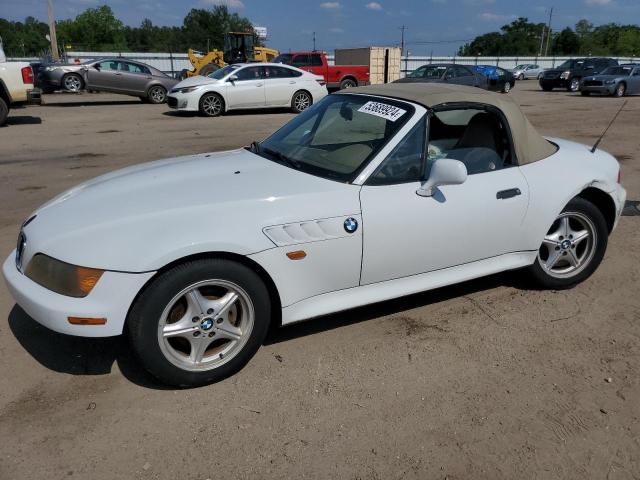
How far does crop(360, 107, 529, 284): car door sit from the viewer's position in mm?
3123

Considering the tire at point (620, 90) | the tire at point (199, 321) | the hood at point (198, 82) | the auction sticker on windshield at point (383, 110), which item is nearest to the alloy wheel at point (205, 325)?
the tire at point (199, 321)

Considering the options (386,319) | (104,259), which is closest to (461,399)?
(386,319)

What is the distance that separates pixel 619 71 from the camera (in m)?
23.6

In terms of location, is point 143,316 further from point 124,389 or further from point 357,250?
point 357,250

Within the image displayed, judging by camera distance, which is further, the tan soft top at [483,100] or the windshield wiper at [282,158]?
the tan soft top at [483,100]

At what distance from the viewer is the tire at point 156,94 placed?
19.3 metres

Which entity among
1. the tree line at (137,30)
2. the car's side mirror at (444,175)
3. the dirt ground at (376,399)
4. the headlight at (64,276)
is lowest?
the dirt ground at (376,399)

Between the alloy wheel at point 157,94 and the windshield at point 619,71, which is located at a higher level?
the windshield at point 619,71

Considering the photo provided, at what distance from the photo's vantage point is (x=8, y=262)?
3.09 meters

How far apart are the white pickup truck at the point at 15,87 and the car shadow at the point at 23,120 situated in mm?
994

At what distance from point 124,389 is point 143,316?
577 millimetres

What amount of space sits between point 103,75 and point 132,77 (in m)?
0.98

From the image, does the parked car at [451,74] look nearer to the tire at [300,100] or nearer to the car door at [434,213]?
the tire at [300,100]

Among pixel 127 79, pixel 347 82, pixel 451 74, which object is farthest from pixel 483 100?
pixel 347 82
